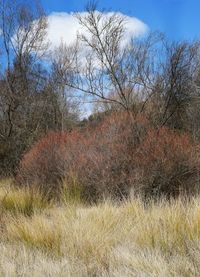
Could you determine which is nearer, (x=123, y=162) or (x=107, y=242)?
(x=107, y=242)

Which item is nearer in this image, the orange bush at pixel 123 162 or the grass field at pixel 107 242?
the grass field at pixel 107 242

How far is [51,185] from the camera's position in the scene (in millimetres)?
9781

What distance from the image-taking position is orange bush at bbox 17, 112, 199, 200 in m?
8.47

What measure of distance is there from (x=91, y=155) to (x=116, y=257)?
16.4 ft

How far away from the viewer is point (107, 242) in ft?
16.2

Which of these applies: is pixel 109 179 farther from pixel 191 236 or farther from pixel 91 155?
pixel 191 236

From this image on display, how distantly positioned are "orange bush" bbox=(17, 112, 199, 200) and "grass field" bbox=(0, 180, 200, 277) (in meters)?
1.81

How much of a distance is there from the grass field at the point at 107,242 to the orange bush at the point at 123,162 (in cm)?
181

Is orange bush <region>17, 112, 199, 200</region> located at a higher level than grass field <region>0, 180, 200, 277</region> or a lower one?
higher

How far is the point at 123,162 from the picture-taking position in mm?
8844

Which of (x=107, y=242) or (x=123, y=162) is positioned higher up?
(x=123, y=162)

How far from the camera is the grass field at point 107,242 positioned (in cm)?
416

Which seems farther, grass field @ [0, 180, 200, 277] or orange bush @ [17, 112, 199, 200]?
orange bush @ [17, 112, 199, 200]

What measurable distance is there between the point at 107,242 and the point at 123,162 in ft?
13.1
